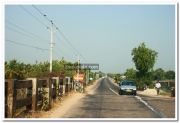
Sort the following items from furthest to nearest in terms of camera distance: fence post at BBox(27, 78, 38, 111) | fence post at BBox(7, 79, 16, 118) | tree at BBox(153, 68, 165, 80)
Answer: tree at BBox(153, 68, 165, 80)
fence post at BBox(27, 78, 38, 111)
fence post at BBox(7, 79, 16, 118)

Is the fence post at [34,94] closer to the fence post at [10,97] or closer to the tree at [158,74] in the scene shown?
the fence post at [10,97]

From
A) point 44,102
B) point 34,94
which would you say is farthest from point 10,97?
point 44,102

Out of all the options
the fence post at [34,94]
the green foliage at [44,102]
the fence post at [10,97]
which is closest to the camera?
the fence post at [10,97]

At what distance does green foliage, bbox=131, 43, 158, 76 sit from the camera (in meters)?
61.3

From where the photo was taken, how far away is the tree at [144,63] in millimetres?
61344

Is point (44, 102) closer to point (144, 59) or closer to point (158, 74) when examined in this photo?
point (144, 59)

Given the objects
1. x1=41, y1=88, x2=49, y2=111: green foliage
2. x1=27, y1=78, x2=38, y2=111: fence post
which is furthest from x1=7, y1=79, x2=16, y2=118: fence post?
x1=41, y1=88, x2=49, y2=111: green foliage

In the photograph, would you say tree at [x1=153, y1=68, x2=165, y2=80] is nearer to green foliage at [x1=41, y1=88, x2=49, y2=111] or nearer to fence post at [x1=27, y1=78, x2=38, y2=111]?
green foliage at [x1=41, y1=88, x2=49, y2=111]

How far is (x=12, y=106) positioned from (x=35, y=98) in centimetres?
354

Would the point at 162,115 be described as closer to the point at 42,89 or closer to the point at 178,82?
the point at 178,82

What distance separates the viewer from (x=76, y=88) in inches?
1754

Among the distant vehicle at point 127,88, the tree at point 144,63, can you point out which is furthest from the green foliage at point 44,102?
the tree at point 144,63

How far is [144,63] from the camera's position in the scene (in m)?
61.3

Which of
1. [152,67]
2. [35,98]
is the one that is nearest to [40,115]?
[35,98]
